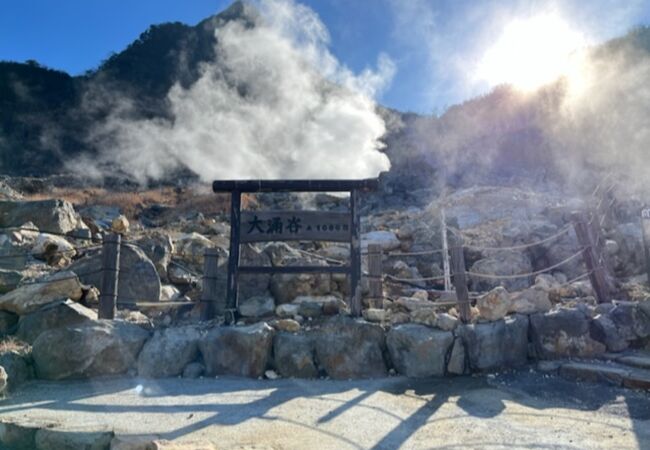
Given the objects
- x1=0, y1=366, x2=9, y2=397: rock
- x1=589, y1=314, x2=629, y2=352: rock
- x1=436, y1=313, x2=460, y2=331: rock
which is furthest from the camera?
x1=589, y1=314, x2=629, y2=352: rock

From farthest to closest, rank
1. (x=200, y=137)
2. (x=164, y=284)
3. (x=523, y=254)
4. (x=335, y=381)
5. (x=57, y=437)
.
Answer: (x=200, y=137) < (x=523, y=254) < (x=164, y=284) < (x=335, y=381) < (x=57, y=437)

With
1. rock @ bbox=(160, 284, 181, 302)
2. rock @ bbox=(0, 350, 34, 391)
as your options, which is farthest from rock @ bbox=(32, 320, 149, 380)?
rock @ bbox=(160, 284, 181, 302)

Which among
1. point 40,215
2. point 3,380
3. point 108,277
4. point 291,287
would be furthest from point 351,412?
point 40,215

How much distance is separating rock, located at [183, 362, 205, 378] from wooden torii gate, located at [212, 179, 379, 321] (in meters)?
0.80

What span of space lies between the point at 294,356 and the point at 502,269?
6.10 meters

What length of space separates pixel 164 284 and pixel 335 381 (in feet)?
13.9

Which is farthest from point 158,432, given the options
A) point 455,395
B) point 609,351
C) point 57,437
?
point 609,351

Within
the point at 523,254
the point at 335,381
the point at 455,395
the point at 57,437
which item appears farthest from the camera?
the point at 523,254

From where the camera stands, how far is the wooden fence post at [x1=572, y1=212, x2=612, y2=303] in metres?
5.41

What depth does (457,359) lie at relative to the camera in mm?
4262

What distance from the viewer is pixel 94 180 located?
22.2 m

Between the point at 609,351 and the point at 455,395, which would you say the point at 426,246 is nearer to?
the point at 609,351

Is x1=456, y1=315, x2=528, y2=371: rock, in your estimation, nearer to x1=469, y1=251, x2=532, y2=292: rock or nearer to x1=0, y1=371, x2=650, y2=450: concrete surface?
x1=0, y1=371, x2=650, y2=450: concrete surface

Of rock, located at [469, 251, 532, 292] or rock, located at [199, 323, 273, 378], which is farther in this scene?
rock, located at [469, 251, 532, 292]
